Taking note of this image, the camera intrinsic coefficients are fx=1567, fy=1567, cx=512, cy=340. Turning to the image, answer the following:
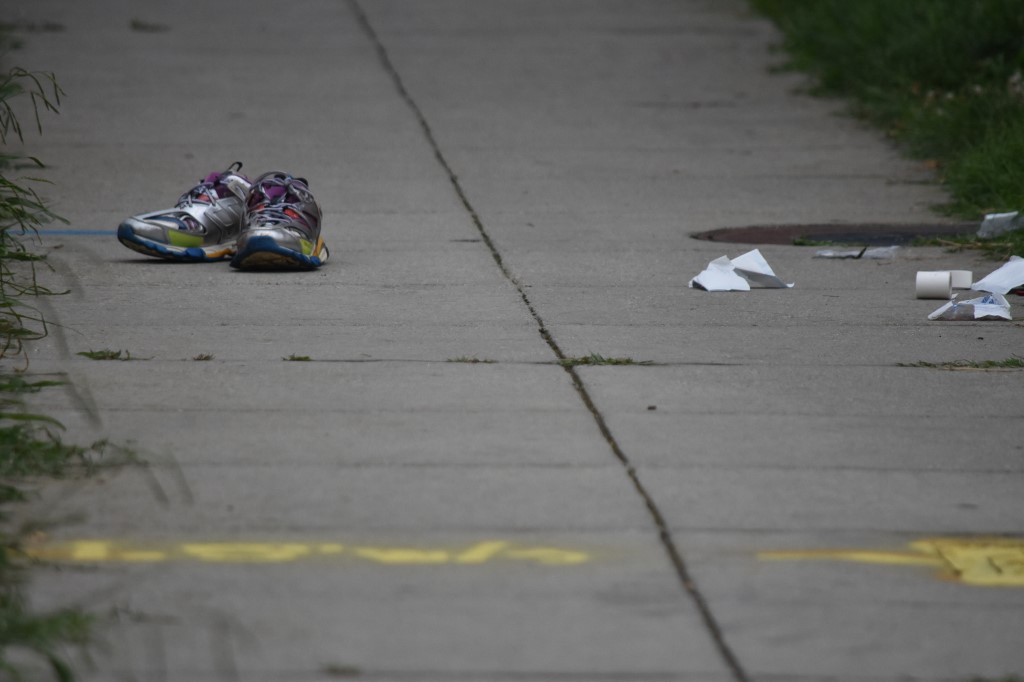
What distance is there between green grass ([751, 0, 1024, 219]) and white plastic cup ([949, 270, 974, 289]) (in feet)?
5.03

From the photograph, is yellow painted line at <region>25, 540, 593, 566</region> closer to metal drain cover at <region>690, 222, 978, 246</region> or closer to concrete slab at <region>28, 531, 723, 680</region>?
concrete slab at <region>28, 531, 723, 680</region>

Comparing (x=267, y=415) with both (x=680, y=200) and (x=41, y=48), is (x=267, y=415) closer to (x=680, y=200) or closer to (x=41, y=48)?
(x=680, y=200)

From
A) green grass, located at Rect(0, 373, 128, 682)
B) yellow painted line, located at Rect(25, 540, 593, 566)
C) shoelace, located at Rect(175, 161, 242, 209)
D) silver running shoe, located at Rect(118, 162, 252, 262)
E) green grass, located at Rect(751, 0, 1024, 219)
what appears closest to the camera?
green grass, located at Rect(0, 373, 128, 682)

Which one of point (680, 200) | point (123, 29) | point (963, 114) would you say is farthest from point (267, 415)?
point (123, 29)

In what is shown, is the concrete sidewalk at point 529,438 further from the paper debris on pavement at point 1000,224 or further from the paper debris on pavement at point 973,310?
the paper debris on pavement at point 1000,224

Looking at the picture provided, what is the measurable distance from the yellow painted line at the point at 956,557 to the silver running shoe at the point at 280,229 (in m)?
4.08

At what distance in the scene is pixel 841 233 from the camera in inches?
355

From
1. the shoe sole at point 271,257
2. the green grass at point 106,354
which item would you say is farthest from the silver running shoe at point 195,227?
the green grass at point 106,354

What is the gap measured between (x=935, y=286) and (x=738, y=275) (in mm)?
924

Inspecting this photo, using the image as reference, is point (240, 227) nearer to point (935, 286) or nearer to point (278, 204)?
point (278, 204)

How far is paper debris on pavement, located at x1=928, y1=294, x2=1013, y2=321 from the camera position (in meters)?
6.83

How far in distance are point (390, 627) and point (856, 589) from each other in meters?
1.13

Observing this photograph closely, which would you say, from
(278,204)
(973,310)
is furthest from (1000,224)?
(278,204)

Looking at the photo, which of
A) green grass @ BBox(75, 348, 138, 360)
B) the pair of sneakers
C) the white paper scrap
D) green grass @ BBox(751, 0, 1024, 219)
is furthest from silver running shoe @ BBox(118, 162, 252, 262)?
green grass @ BBox(751, 0, 1024, 219)
